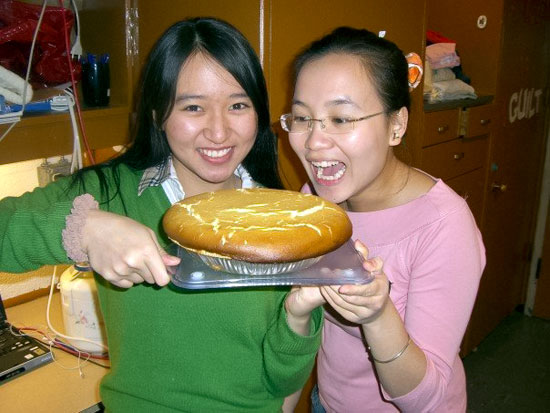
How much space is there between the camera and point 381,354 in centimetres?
92

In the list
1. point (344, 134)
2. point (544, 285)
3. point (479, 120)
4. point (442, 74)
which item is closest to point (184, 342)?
point (344, 134)

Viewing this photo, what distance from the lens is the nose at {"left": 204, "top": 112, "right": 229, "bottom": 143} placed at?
1031mm

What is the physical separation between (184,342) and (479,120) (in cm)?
196

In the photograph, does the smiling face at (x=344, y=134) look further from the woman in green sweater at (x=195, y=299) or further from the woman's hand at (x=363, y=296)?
the woman's hand at (x=363, y=296)

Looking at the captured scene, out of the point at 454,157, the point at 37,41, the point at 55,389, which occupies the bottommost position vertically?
the point at 55,389

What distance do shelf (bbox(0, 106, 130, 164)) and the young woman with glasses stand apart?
0.63 m

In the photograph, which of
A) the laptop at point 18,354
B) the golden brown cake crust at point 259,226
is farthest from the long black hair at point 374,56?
the laptop at point 18,354

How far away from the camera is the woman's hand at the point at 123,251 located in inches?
30.6

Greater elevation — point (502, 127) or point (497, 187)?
point (502, 127)

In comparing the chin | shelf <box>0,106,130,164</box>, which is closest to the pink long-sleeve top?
the chin

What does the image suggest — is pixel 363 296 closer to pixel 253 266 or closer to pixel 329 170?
pixel 253 266

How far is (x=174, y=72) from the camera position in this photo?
105 cm

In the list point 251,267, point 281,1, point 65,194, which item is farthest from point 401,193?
point 65,194

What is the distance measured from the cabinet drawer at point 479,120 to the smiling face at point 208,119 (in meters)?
1.60
